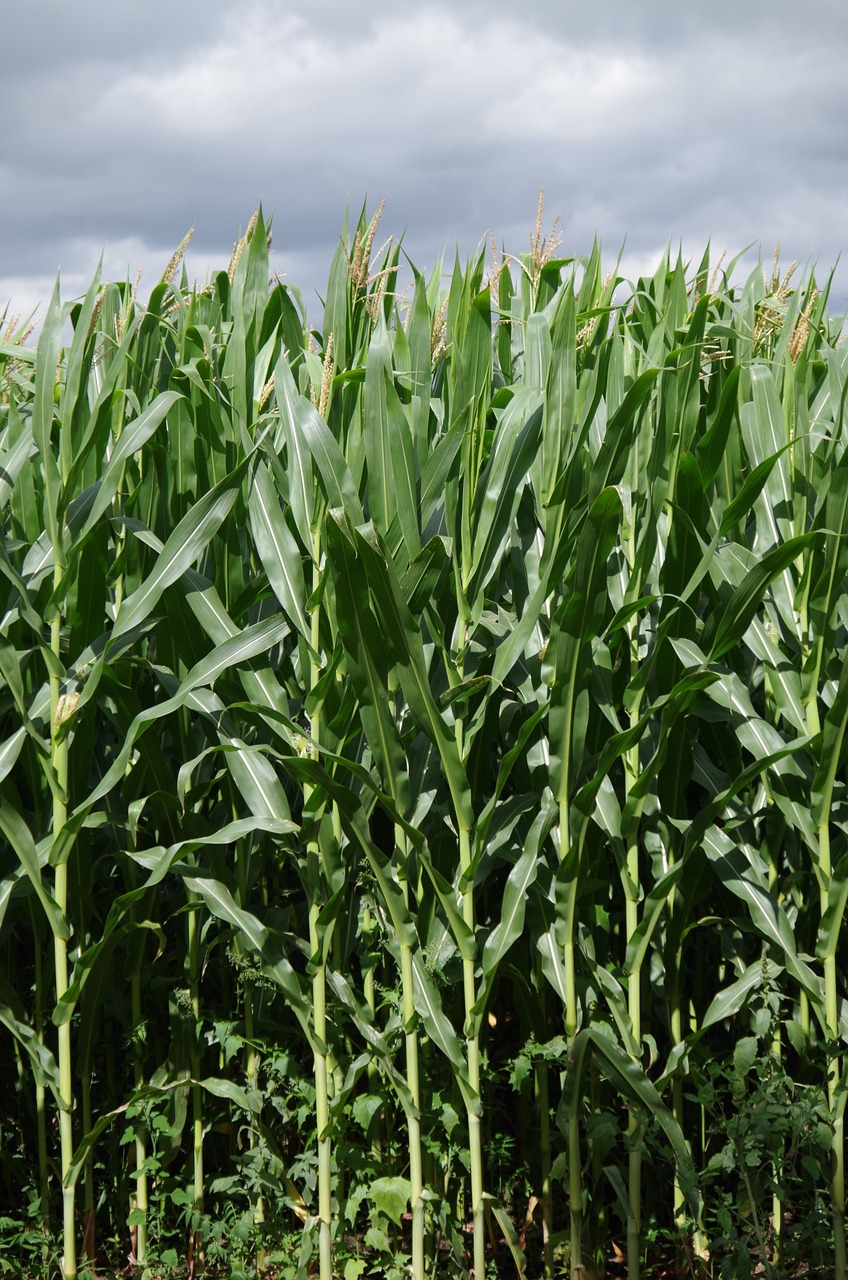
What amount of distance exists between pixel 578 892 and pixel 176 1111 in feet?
3.83

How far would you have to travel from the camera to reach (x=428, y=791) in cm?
244

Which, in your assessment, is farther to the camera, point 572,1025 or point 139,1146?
point 139,1146

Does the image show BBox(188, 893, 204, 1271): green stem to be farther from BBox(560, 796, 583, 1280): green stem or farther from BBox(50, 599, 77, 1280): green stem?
BBox(560, 796, 583, 1280): green stem

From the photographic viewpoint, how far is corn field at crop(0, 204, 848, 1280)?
7.55 feet

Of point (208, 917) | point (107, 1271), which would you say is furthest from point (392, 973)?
point (107, 1271)

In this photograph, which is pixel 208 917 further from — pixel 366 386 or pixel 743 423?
pixel 743 423

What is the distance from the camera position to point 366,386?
2.22 metres

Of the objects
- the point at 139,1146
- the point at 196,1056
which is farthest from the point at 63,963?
the point at 139,1146

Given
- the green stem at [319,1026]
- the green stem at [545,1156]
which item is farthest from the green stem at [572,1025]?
the green stem at [319,1026]

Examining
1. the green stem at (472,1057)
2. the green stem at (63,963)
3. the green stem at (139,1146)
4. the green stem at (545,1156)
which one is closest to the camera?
the green stem at (472,1057)

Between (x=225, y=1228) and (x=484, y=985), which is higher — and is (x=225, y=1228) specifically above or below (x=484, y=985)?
below

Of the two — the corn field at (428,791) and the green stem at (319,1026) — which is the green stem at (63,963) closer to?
the corn field at (428,791)

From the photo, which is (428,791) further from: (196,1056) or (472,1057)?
(196,1056)

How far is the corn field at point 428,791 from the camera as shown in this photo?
230 centimetres
